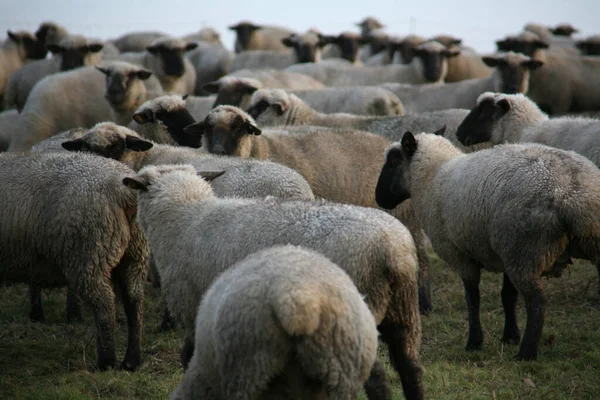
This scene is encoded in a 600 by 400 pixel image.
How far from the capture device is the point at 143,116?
28.5 ft

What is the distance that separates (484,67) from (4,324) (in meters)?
10.9

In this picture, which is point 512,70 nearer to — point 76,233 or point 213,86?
point 213,86

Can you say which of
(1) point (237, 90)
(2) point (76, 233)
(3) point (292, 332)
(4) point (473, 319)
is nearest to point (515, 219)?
(4) point (473, 319)

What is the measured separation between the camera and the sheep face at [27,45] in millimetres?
16234

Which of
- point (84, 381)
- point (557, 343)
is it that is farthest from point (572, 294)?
point (84, 381)

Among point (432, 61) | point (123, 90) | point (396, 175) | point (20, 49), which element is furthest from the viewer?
point (20, 49)

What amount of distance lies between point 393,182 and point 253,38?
44.3ft

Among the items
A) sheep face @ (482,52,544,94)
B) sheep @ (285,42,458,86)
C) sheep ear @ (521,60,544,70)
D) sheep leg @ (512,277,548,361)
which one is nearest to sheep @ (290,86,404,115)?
sheep face @ (482,52,544,94)

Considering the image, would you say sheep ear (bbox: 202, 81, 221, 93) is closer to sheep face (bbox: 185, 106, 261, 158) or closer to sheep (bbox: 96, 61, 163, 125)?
sheep (bbox: 96, 61, 163, 125)

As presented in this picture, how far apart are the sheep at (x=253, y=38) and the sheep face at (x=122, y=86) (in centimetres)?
863

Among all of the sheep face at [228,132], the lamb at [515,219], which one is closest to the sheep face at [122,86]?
the sheep face at [228,132]

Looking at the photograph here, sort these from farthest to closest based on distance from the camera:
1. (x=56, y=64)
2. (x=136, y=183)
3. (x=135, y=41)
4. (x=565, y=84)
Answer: (x=135, y=41) → (x=56, y=64) → (x=565, y=84) → (x=136, y=183)

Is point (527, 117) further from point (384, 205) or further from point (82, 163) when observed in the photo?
point (82, 163)

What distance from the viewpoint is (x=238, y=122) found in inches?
316
